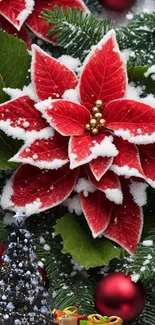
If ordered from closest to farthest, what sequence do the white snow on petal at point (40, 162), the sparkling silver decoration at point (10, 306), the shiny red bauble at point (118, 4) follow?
the sparkling silver decoration at point (10, 306), the white snow on petal at point (40, 162), the shiny red bauble at point (118, 4)

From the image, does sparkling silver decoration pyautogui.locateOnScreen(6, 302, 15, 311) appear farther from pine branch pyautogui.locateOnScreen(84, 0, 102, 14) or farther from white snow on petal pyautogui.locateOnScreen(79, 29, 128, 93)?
pine branch pyautogui.locateOnScreen(84, 0, 102, 14)

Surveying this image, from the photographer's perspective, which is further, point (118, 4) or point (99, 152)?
point (118, 4)

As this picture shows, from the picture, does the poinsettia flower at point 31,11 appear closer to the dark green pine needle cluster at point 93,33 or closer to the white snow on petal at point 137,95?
the dark green pine needle cluster at point 93,33

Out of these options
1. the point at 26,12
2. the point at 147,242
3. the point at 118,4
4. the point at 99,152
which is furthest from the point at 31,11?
the point at 147,242

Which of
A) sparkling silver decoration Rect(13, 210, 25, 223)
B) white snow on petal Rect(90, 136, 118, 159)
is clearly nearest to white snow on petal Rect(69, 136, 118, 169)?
white snow on petal Rect(90, 136, 118, 159)

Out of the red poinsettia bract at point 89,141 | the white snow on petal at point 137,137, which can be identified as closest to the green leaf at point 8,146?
the red poinsettia bract at point 89,141

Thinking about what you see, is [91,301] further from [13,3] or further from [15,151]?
[13,3]

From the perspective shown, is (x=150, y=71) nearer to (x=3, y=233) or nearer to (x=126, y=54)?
(x=126, y=54)
